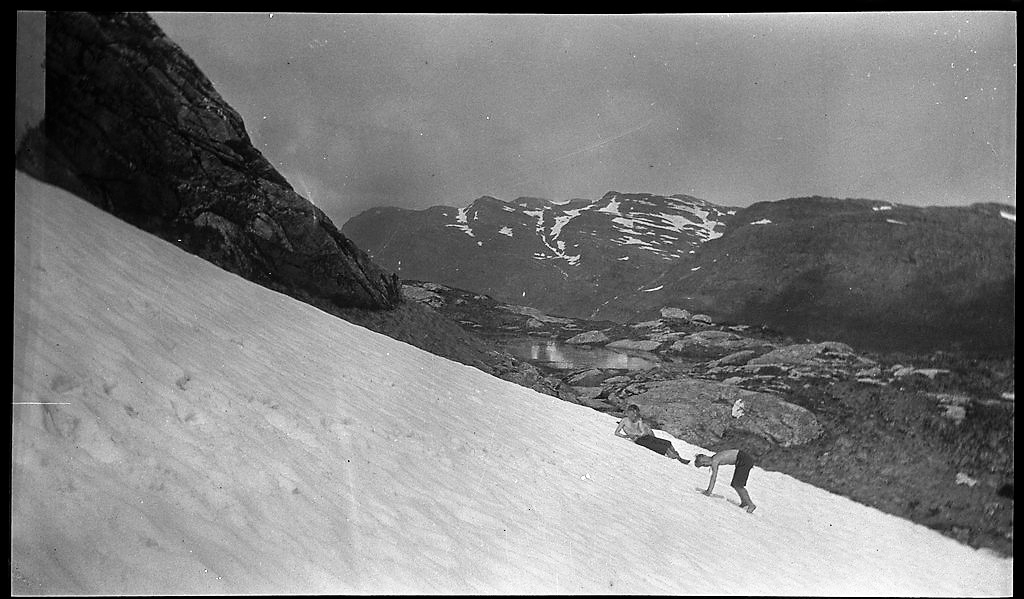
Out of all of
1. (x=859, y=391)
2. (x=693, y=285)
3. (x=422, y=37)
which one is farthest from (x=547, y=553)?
(x=422, y=37)

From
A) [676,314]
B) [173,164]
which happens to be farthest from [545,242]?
[173,164]

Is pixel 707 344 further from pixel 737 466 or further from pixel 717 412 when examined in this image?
pixel 737 466

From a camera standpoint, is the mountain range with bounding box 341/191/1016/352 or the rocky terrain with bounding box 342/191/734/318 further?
the rocky terrain with bounding box 342/191/734/318

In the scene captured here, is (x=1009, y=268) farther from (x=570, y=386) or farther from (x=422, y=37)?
(x=422, y=37)

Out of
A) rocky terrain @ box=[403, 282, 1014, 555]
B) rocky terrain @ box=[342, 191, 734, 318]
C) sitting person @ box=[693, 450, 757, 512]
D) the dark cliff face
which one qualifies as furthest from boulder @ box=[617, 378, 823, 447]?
the dark cliff face

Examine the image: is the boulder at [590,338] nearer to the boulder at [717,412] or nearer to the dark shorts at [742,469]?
the boulder at [717,412]

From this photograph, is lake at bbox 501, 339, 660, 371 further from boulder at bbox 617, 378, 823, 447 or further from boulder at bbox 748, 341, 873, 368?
boulder at bbox 748, 341, 873, 368
